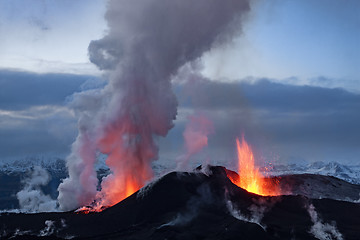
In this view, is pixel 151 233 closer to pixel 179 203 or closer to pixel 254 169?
pixel 179 203

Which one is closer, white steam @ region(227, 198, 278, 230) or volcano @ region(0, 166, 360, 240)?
volcano @ region(0, 166, 360, 240)

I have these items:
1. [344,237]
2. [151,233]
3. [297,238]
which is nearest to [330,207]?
[344,237]

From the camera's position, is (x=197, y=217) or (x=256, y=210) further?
(x=256, y=210)

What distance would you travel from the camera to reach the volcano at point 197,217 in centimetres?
10844

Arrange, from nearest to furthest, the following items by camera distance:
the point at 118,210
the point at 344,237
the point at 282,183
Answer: the point at 344,237, the point at 118,210, the point at 282,183

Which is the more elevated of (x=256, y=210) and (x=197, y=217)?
(x=256, y=210)

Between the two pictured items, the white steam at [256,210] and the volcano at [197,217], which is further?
the white steam at [256,210]

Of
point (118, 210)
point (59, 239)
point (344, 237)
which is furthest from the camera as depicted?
point (118, 210)

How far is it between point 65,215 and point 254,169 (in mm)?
76610

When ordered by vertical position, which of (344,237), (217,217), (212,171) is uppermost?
(212,171)

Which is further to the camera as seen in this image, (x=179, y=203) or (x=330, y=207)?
(x=330, y=207)

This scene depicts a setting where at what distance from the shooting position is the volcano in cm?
10844

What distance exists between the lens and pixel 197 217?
11625 centimetres

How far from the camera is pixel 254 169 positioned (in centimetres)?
17438
